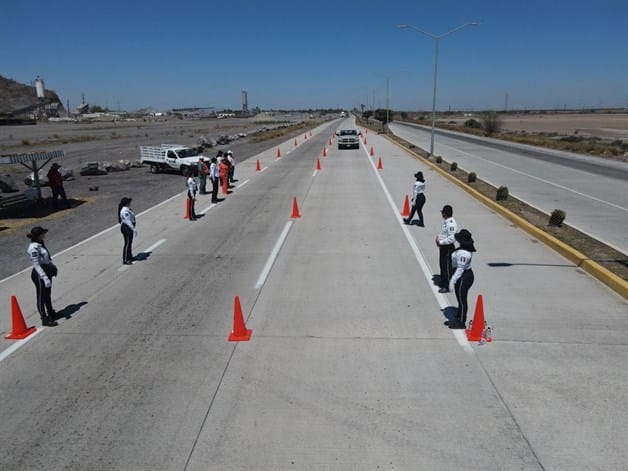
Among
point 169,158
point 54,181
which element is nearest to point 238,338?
point 54,181

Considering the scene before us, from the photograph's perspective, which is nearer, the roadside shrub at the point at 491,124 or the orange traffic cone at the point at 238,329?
the orange traffic cone at the point at 238,329

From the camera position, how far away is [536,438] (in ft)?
15.7

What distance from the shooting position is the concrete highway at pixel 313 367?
4.70 metres

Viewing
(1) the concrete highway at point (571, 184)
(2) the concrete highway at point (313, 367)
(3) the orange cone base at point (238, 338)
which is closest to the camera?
(2) the concrete highway at point (313, 367)

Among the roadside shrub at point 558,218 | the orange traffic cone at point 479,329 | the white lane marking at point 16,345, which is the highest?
the roadside shrub at point 558,218

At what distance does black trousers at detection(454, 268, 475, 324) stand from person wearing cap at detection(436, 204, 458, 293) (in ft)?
4.31

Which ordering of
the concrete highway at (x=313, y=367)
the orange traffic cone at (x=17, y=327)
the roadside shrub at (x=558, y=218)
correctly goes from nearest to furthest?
1. the concrete highway at (x=313, y=367)
2. the orange traffic cone at (x=17, y=327)
3. the roadside shrub at (x=558, y=218)

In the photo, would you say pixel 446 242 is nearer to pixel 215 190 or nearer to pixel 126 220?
pixel 126 220

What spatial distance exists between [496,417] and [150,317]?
17.7 feet

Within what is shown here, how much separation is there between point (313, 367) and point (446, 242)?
135 inches

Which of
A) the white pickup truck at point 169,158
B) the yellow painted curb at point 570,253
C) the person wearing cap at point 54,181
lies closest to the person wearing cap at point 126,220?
the person wearing cap at point 54,181

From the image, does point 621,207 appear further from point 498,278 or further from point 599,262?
point 498,278

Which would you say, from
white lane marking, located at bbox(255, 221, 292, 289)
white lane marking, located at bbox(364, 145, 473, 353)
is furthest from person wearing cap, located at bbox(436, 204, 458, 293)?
white lane marking, located at bbox(255, 221, 292, 289)

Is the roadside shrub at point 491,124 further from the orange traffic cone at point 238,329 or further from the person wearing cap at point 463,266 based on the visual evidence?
the orange traffic cone at point 238,329
